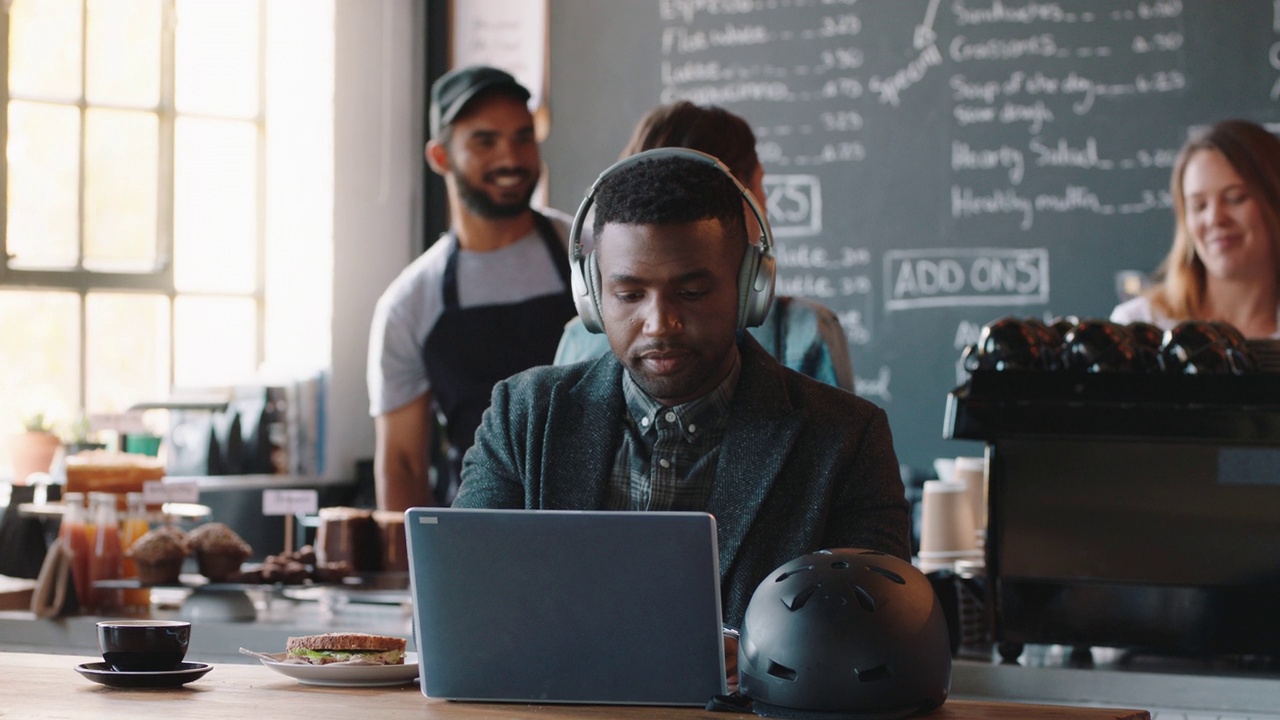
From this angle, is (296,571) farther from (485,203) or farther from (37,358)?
(37,358)

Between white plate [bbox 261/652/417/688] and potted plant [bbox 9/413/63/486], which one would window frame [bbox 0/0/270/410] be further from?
white plate [bbox 261/652/417/688]

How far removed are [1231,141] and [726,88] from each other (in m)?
2.03

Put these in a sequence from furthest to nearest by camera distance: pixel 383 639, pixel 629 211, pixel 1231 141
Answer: pixel 1231 141 → pixel 629 211 → pixel 383 639

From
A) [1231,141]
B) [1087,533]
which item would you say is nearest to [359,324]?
[1231,141]

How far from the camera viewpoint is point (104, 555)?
283cm

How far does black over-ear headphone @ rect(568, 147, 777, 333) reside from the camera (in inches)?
66.5

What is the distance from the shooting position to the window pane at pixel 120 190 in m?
4.60

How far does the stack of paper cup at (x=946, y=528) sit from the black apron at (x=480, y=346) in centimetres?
96

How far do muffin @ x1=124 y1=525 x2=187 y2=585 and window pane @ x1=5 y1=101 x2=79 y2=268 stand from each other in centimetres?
199

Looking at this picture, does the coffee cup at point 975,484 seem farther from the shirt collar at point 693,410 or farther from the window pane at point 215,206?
the window pane at point 215,206

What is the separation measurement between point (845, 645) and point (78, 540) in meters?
1.96

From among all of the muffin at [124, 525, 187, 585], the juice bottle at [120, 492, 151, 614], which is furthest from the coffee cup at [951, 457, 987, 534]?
the juice bottle at [120, 492, 151, 614]

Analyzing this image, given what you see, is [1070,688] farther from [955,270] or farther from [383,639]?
[955,270]

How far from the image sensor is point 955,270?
4.36 metres
